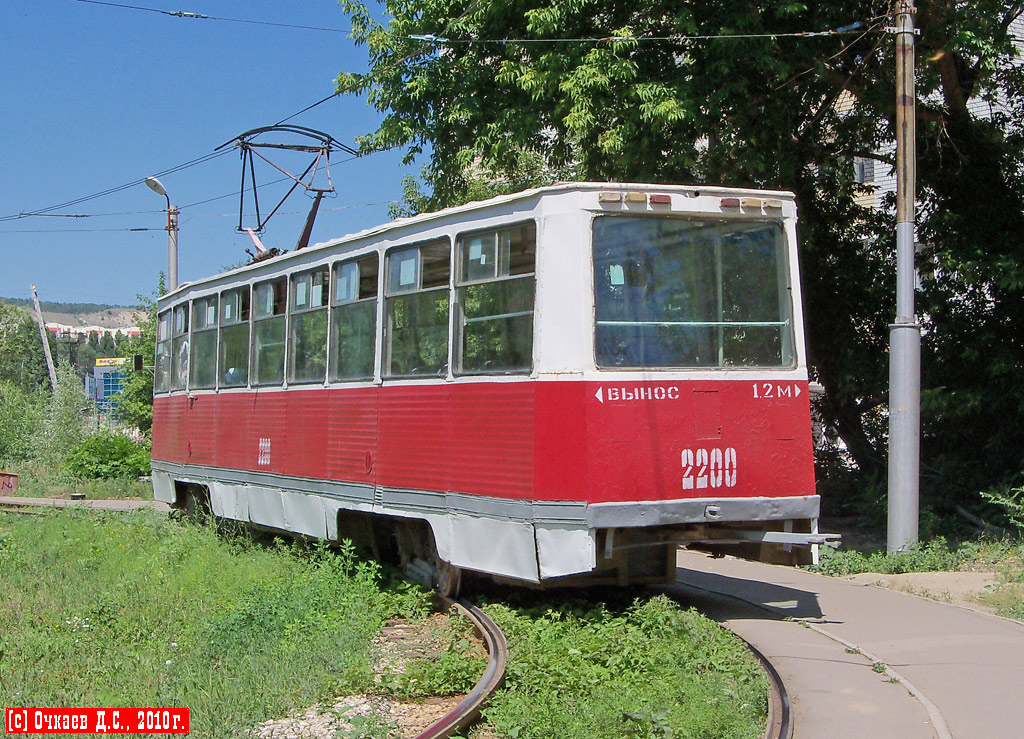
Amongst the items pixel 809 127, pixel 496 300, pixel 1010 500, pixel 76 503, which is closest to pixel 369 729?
pixel 496 300

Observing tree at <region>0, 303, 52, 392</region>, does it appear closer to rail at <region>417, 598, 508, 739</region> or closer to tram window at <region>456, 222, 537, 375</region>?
tram window at <region>456, 222, 537, 375</region>

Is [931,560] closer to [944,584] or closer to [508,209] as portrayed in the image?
[944,584]

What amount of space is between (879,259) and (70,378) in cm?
2637

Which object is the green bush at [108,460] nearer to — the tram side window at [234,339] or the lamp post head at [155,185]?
the lamp post head at [155,185]

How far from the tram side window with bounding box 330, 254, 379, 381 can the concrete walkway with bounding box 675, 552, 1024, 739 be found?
372 centimetres

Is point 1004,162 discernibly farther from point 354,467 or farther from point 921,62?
point 354,467

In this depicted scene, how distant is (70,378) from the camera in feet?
112

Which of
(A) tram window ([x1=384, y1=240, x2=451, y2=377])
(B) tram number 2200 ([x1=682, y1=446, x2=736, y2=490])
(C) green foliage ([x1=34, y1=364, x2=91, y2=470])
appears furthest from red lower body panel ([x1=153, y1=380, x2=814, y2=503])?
(C) green foliage ([x1=34, y1=364, x2=91, y2=470])

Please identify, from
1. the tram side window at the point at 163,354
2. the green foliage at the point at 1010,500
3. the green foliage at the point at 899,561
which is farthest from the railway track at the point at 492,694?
the tram side window at the point at 163,354

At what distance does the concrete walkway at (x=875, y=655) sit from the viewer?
19.9 feet

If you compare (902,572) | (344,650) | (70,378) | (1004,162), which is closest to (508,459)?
(344,650)

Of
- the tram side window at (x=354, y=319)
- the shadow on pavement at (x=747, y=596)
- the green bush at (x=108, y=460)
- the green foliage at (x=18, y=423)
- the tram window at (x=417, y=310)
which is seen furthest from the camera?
the green foliage at (x=18, y=423)

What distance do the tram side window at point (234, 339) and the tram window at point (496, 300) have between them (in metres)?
4.78

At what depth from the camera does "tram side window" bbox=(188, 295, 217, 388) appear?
1373 centimetres
